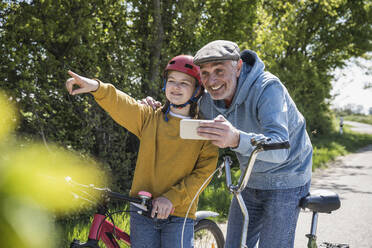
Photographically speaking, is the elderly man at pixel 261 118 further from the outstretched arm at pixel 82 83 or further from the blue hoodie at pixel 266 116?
the outstretched arm at pixel 82 83

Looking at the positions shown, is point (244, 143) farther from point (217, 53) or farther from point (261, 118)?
point (217, 53)

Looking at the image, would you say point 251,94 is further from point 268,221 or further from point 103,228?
point 103,228

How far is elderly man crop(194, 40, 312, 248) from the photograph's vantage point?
74.8 inches

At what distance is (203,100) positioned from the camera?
2400 millimetres

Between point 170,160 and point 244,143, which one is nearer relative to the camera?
point 244,143

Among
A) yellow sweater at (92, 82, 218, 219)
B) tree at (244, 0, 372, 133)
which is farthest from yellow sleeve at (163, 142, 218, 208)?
tree at (244, 0, 372, 133)

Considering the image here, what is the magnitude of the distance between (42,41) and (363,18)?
15803 mm

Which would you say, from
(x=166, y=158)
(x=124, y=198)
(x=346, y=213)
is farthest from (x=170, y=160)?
(x=346, y=213)

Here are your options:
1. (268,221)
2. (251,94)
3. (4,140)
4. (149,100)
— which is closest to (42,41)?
(149,100)

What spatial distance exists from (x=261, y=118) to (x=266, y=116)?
41 millimetres

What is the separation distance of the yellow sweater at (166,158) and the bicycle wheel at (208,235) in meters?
0.75

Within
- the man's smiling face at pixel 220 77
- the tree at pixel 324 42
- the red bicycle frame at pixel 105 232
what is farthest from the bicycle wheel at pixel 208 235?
the tree at pixel 324 42

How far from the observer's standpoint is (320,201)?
2.22m

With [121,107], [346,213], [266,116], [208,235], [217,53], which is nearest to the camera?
[266,116]
